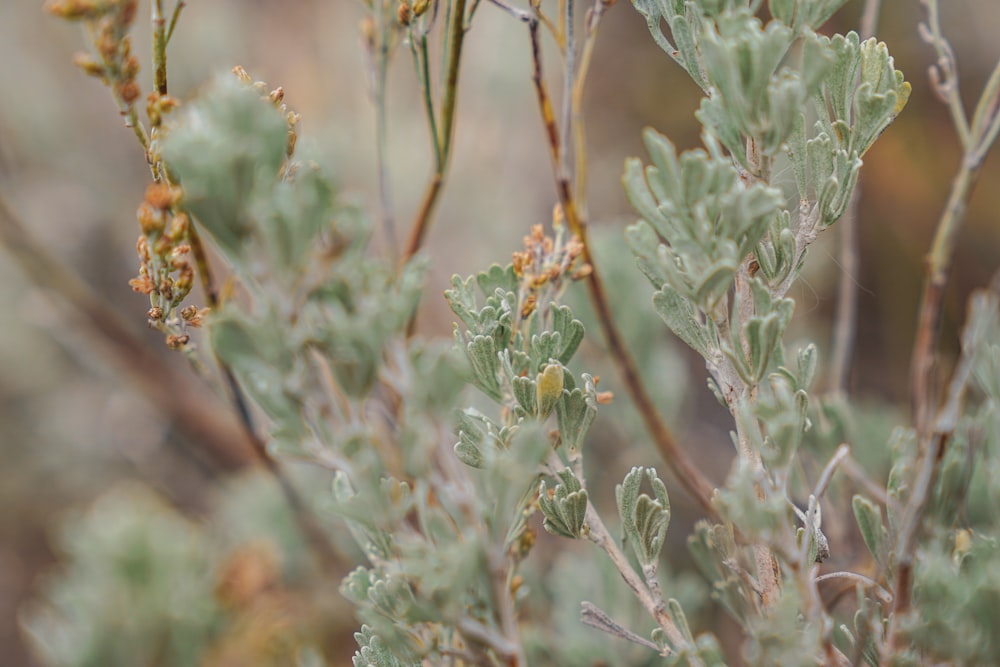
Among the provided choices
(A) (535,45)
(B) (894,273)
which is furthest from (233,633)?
(B) (894,273)

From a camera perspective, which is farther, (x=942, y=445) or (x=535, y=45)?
(x=535, y=45)

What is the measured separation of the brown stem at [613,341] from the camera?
75 centimetres

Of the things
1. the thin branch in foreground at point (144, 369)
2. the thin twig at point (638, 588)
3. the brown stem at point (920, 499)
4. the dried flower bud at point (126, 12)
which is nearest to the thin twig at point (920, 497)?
the brown stem at point (920, 499)

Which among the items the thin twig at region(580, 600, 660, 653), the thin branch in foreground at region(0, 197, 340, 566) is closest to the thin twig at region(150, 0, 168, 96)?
the thin twig at region(580, 600, 660, 653)

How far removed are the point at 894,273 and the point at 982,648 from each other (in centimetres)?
129

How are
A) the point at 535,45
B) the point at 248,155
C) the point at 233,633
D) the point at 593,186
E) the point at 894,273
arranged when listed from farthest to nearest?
the point at 593,186 → the point at 894,273 → the point at 233,633 → the point at 535,45 → the point at 248,155

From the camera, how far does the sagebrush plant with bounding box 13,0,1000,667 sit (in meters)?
0.44

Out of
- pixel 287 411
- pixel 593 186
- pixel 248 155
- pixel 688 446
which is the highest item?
pixel 593 186

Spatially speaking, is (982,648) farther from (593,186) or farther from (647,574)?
(593,186)

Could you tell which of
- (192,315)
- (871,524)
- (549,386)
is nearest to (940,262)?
(871,524)

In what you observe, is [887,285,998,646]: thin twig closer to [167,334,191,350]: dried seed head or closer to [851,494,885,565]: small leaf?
[851,494,885,565]: small leaf

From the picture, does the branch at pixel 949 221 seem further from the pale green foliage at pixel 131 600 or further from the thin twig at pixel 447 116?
the pale green foliage at pixel 131 600

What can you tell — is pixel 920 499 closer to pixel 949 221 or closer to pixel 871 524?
pixel 871 524

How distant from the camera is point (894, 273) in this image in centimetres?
162
